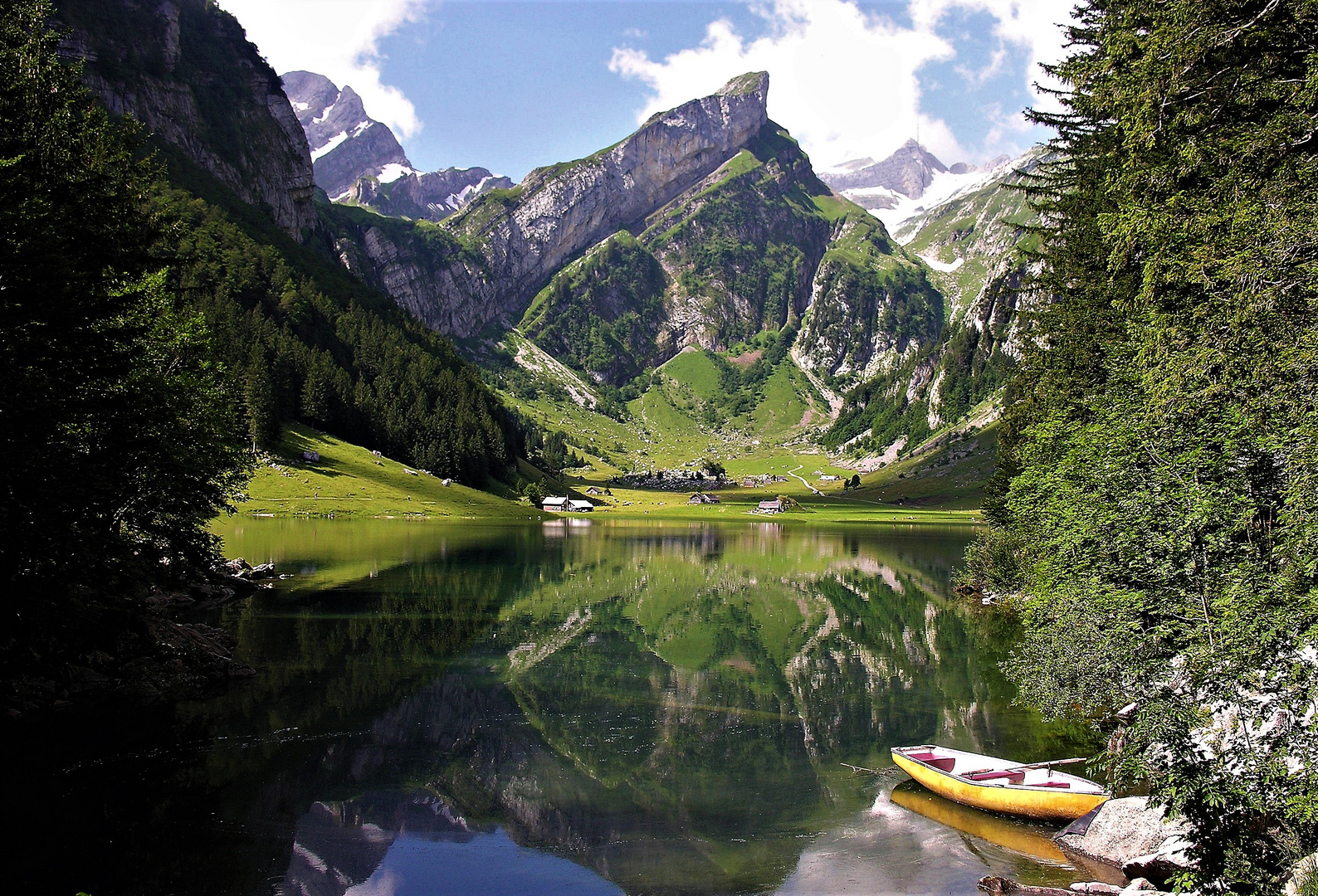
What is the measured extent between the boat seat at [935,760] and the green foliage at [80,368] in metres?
24.6

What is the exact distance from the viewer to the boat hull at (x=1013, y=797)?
2030cm

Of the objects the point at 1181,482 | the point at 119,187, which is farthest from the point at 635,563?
the point at 1181,482

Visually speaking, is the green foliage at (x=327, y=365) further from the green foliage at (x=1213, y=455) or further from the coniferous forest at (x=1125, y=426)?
the green foliage at (x=1213, y=455)

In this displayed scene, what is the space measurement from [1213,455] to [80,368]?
29907 mm

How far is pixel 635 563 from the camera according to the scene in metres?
82.8

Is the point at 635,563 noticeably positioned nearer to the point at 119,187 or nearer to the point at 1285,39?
the point at 119,187

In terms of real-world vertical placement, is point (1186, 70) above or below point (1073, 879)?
above

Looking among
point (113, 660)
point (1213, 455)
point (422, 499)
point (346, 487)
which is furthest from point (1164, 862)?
point (422, 499)

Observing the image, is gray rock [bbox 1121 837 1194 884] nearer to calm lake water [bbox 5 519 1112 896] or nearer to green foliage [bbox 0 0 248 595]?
calm lake water [bbox 5 519 1112 896]

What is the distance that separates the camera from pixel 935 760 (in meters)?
23.4

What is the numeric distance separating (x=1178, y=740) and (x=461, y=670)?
28947mm

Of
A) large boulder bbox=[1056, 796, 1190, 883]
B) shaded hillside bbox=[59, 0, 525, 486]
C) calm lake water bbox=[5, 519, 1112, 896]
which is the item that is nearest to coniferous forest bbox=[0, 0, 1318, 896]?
large boulder bbox=[1056, 796, 1190, 883]

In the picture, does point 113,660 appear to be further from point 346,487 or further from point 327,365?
point 327,365

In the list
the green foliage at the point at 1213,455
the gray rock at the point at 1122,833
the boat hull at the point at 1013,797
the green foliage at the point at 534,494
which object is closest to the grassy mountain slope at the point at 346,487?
the green foliage at the point at 534,494
